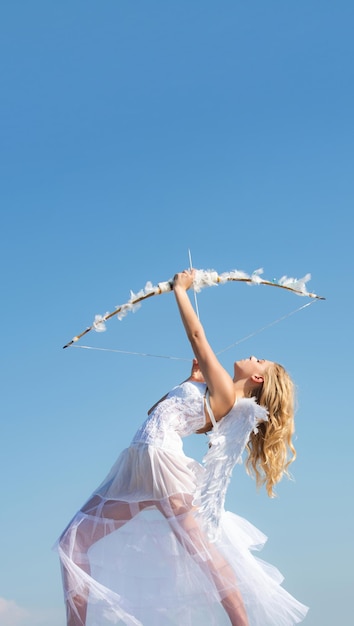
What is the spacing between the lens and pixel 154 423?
554 centimetres

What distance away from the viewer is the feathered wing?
548 centimetres

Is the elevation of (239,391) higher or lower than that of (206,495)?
higher

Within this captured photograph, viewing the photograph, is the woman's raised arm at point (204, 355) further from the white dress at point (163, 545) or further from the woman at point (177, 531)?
the white dress at point (163, 545)

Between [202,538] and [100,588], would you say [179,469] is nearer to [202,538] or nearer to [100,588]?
[202,538]

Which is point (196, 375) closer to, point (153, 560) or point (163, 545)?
point (163, 545)

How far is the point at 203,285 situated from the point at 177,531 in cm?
152

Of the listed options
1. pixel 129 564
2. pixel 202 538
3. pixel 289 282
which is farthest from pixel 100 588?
pixel 289 282

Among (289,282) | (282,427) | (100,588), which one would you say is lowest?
(100,588)

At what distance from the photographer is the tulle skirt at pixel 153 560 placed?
17.8 feet

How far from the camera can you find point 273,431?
5773mm

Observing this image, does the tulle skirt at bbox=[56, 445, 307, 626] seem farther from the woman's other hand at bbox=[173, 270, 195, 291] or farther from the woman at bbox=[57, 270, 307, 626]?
the woman's other hand at bbox=[173, 270, 195, 291]

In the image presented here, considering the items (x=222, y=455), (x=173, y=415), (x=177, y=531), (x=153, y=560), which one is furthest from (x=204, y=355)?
(x=153, y=560)

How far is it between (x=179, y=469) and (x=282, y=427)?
0.73 metres

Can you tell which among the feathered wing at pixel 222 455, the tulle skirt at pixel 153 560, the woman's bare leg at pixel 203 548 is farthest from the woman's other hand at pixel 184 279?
the woman's bare leg at pixel 203 548
